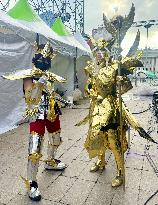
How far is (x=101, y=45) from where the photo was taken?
11.9ft

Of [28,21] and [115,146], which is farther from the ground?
[28,21]

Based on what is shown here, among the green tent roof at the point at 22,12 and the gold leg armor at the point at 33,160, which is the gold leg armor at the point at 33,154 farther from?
the green tent roof at the point at 22,12

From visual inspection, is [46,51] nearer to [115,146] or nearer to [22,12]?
[115,146]

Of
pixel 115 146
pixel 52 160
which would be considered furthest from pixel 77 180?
pixel 115 146

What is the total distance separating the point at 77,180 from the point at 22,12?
5754 mm

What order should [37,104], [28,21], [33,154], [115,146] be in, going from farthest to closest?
1. [28,21]
2. [115,146]
3. [37,104]
4. [33,154]

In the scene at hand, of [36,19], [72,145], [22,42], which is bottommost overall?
[72,145]

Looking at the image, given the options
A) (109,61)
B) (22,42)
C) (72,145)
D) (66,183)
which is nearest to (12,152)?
(72,145)

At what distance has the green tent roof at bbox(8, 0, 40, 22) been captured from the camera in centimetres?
754

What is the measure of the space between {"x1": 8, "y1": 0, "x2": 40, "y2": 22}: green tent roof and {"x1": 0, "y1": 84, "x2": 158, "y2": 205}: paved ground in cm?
382

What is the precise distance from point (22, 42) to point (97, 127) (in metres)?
5.17

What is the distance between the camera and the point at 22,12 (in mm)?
7789

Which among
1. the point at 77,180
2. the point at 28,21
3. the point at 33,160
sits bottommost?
the point at 77,180

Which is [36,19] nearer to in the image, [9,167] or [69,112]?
[69,112]
